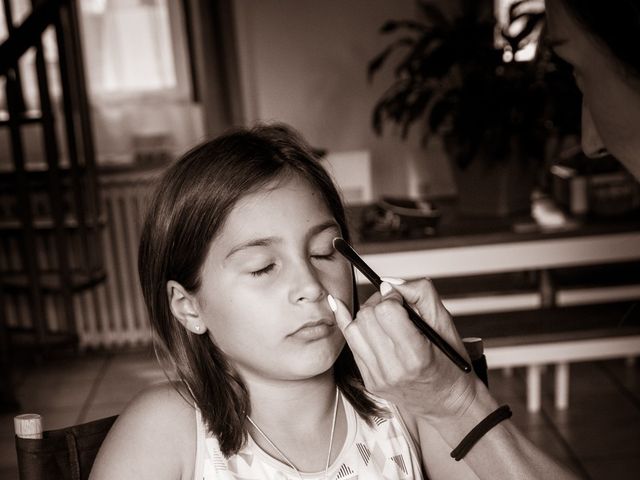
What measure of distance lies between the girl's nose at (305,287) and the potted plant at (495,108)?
188cm

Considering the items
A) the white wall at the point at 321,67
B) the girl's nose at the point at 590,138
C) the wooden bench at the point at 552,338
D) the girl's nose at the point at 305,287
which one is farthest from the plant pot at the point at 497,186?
the girl's nose at the point at 305,287

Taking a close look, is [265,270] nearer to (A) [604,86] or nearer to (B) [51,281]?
(A) [604,86]

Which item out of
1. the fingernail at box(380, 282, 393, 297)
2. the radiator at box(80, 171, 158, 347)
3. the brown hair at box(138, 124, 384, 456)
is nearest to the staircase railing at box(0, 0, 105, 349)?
the radiator at box(80, 171, 158, 347)

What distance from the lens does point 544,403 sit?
2.91m

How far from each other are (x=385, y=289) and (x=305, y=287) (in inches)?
5.1

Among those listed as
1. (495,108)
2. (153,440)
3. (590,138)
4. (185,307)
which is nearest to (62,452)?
(153,440)

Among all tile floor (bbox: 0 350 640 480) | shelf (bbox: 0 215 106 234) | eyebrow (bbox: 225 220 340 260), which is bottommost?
tile floor (bbox: 0 350 640 480)

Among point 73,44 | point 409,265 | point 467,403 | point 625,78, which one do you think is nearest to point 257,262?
point 467,403

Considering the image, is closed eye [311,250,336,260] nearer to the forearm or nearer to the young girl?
the young girl

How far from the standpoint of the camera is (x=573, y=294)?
301 cm

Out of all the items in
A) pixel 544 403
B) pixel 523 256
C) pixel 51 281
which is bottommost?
pixel 544 403

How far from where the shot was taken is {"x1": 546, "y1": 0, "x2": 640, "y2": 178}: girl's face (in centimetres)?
97

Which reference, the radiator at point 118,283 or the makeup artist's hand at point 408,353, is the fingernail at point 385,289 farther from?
the radiator at point 118,283

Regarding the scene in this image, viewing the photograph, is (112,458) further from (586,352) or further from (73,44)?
(73,44)
